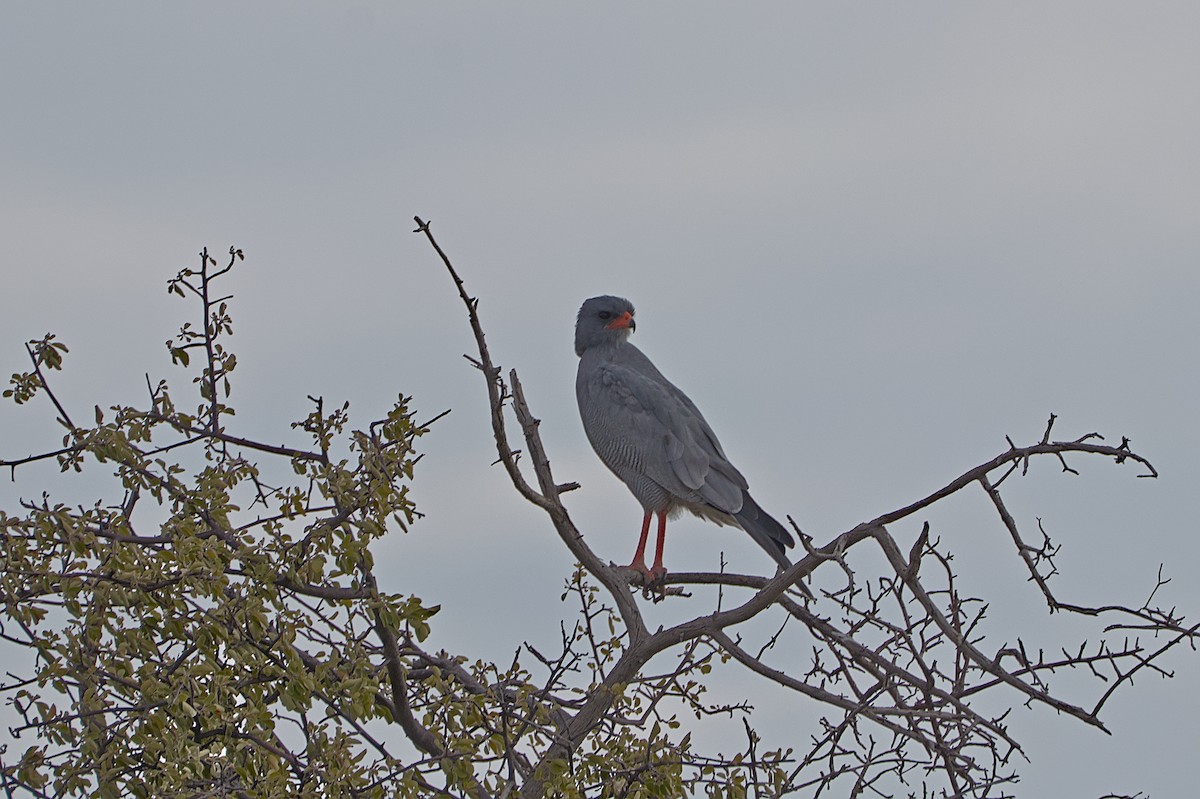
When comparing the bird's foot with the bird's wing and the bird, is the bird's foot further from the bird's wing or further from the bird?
the bird's wing

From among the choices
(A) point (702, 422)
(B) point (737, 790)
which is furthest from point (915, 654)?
(A) point (702, 422)

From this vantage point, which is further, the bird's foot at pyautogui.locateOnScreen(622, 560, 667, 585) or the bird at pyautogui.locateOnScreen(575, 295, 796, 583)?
the bird at pyautogui.locateOnScreen(575, 295, 796, 583)

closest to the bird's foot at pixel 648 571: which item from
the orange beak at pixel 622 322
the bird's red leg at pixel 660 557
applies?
the bird's red leg at pixel 660 557

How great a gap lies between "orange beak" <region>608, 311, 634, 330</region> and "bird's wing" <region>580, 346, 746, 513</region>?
0.22 meters

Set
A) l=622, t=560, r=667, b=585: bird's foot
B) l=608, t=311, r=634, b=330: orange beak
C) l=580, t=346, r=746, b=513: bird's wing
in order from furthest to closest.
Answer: l=608, t=311, r=634, b=330: orange beak, l=580, t=346, r=746, b=513: bird's wing, l=622, t=560, r=667, b=585: bird's foot

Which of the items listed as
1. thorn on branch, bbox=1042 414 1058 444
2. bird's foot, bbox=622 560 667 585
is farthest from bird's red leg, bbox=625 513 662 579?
thorn on branch, bbox=1042 414 1058 444

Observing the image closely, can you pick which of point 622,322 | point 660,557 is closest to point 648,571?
point 660,557

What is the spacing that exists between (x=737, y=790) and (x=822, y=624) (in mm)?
913

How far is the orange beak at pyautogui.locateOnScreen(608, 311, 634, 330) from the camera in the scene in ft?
29.2

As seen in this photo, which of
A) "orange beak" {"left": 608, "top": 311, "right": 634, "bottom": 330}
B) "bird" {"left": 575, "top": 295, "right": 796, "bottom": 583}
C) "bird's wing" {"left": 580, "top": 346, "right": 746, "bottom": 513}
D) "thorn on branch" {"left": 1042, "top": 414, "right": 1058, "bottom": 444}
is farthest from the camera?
"orange beak" {"left": 608, "top": 311, "right": 634, "bottom": 330}

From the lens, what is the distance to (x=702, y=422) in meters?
8.62

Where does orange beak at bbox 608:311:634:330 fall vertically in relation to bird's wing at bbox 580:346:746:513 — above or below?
above

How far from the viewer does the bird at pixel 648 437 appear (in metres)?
8.10

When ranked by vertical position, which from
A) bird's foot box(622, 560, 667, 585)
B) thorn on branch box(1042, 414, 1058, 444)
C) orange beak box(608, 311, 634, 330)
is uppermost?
orange beak box(608, 311, 634, 330)
